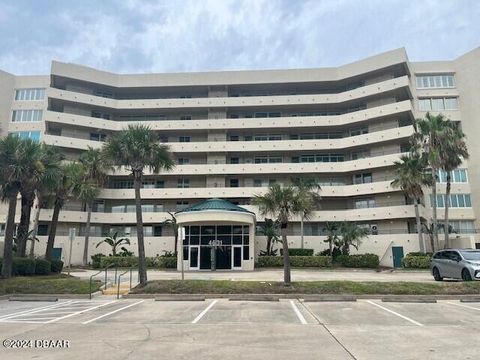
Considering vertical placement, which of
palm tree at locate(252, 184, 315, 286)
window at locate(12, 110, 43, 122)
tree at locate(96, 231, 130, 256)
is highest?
window at locate(12, 110, 43, 122)

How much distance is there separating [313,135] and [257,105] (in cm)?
830

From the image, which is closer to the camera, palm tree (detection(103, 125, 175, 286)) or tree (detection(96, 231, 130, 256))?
palm tree (detection(103, 125, 175, 286))

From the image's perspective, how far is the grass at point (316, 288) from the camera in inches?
671

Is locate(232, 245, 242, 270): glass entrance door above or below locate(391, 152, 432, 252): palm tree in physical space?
below

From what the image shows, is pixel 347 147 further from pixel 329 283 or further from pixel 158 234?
pixel 329 283

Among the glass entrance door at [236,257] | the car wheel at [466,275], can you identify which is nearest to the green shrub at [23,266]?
the glass entrance door at [236,257]

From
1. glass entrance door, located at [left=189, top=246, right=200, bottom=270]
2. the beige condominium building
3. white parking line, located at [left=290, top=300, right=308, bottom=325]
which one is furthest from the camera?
the beige condominium building

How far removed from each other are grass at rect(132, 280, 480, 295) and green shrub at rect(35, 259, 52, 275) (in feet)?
33.4

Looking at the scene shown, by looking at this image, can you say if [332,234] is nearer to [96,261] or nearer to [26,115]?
[96,261]

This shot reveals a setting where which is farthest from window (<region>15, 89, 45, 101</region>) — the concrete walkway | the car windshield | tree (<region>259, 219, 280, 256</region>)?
the car windshield

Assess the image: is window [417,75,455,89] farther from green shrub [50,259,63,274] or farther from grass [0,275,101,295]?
grass [0,275,101,295]

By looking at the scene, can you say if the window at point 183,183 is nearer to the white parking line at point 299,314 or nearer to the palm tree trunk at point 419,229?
the palm tree trunk at point 419,229

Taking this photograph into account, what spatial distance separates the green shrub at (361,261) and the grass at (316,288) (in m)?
21.1

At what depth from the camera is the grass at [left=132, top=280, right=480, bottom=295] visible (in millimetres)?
17031
